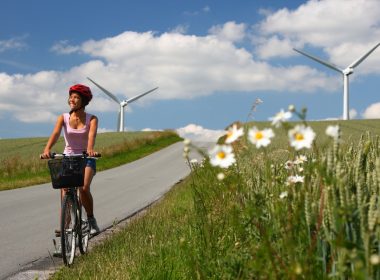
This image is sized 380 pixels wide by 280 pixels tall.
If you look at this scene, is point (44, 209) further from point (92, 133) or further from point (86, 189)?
point (92, 133)

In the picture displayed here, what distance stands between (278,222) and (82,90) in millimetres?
3927

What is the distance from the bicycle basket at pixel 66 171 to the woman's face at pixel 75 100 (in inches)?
33.8

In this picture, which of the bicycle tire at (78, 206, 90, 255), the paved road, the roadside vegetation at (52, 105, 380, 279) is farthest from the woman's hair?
the paved road

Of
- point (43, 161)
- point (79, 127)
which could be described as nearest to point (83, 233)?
point (79, 127)

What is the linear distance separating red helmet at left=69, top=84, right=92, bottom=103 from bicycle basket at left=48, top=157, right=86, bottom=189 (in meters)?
0.97

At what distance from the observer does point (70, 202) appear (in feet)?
20.5

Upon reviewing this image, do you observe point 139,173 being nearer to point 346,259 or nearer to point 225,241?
point 225,241

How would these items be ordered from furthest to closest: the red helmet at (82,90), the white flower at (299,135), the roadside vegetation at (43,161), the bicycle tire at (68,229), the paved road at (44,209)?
the roadside vegetation at (43,161), the paved road at (44,209), the red helmet at (82,90), the bicycle tire at (68,229), the white flower at (299,135)


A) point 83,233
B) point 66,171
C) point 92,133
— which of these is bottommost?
point 83,233

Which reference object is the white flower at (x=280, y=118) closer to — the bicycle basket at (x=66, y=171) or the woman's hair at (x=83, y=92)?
the bicycle basket at (x=66, y=171)

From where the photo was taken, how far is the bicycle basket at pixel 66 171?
5789 mm

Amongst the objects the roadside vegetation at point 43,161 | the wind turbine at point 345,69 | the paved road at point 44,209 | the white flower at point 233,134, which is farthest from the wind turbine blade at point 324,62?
the white flower at point 233,134

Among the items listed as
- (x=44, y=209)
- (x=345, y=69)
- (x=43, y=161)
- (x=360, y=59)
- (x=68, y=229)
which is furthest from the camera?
(x=345, y=69)

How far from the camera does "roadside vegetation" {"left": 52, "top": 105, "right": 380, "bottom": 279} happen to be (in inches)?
91.2
